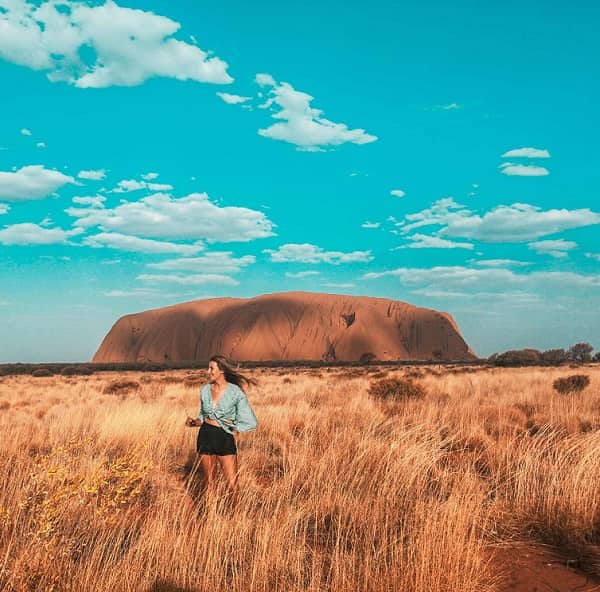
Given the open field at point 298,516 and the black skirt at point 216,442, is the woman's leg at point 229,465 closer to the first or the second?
the black skirt at point 216,442

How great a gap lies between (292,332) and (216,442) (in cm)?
12307

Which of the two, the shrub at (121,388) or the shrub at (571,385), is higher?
the shrub at (571,385)

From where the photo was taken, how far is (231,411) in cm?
579

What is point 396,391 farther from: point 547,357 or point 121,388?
point 547,357

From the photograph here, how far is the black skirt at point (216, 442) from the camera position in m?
5.64

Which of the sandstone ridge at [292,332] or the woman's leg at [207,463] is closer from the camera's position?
the woman's leg at [207,463]

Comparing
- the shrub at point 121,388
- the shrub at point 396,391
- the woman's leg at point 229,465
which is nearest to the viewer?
the woman's leg at point 229,465

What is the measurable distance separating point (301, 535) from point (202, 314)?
466 ft

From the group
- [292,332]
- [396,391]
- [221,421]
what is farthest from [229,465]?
[292,332]

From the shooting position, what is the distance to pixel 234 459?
5688 mm

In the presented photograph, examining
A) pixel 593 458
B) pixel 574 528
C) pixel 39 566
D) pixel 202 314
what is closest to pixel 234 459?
pixel 39 566

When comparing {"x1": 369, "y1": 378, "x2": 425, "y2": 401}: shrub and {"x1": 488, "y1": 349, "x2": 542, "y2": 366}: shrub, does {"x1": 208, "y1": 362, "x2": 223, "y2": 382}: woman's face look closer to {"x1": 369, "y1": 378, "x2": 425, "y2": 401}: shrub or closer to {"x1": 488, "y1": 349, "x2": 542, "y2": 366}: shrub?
{"x1": 369, "y1": 378, "x2": 425, "y2": 401}: shrub

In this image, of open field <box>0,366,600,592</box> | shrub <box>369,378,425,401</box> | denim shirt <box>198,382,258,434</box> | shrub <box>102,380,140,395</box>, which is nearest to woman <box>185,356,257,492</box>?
denim shirt <box>198,382,258,434</box>

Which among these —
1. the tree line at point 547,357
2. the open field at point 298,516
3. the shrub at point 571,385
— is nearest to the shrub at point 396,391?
the shrub at point 571,385
